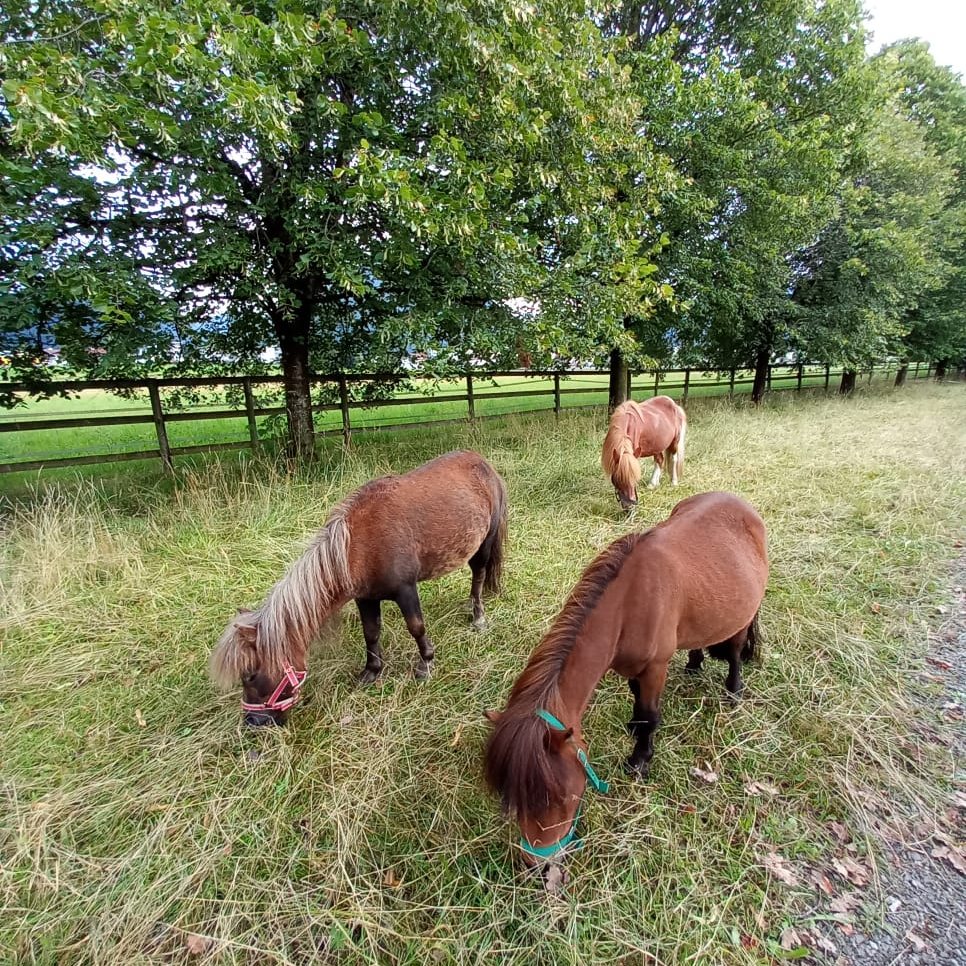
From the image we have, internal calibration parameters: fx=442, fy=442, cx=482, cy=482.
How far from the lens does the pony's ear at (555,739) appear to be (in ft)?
4.54

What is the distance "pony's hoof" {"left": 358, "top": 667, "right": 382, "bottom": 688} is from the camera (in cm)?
269

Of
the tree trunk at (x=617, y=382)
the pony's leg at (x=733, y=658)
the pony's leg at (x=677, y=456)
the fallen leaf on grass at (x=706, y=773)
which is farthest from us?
the tree trunk at (x=617, y=382)

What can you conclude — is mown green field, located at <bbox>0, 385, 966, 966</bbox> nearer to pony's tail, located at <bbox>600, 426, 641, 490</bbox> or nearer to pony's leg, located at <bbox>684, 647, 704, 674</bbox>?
pony's leg, located at <bbox>684, 647, 704, 674</bbox>

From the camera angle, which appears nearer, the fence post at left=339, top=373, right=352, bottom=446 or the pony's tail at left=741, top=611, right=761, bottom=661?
the pony's tail at left=741, top=611, right=761, bottom=661

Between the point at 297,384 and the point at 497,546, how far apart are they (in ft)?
12.3

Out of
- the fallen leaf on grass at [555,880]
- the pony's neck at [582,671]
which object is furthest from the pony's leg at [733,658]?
the fallen leaf on grass at [555,880]

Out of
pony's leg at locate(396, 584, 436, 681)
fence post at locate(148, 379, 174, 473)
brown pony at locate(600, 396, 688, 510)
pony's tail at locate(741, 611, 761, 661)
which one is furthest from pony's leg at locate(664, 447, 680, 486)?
fence post at locate(148, 379, 174, 473)

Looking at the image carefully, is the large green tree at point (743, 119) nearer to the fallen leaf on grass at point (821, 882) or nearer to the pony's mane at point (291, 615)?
the pony's mane at point (291, 615)

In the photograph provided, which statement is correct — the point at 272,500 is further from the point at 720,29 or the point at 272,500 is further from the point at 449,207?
the point at 720,29

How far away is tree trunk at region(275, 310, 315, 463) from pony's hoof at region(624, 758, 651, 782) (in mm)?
4931

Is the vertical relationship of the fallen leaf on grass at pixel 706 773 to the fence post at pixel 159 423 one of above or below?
below

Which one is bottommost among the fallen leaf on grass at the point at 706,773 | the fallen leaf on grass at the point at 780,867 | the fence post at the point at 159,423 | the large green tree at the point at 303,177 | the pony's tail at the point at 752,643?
the fallen leaf on grass at the point at 780,867

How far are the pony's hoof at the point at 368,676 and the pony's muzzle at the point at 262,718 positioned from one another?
534mm

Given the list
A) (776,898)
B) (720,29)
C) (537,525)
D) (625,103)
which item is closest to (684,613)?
(776,898)
